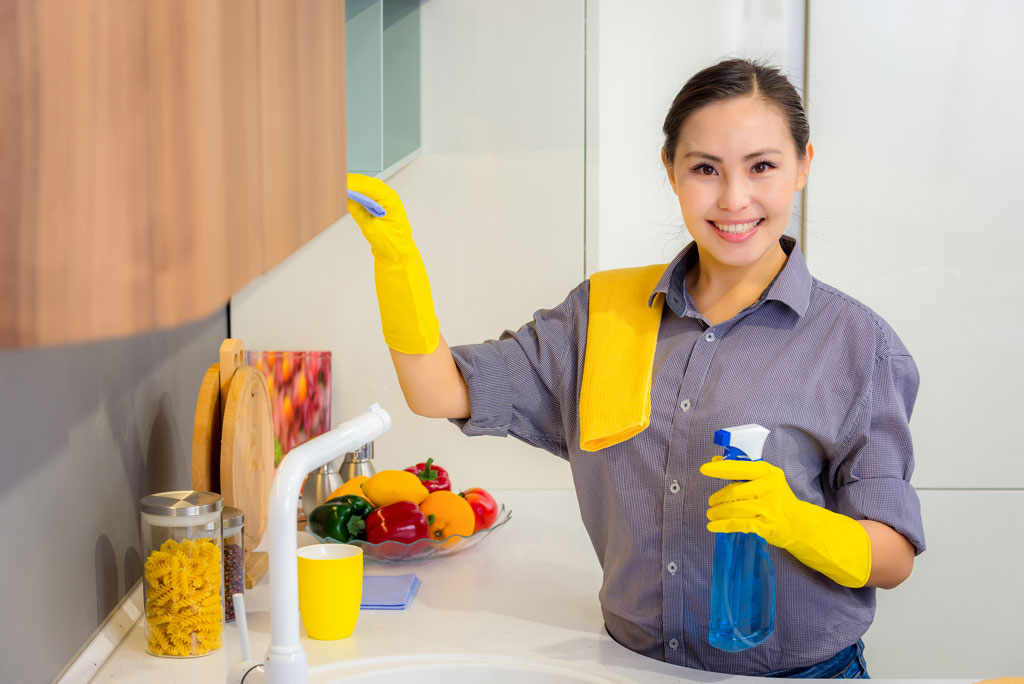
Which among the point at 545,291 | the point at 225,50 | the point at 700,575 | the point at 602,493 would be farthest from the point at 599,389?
the point at 225,50

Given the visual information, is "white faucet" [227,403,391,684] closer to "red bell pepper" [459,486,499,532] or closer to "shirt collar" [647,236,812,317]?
"shirt collar" [647,236,812,317]

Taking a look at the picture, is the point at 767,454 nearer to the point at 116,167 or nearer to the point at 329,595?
the point at 329,595

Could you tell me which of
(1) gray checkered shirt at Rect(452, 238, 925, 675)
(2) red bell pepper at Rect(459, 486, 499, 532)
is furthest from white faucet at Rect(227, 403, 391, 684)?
(2) red bell pepper at Rect(459, 486, 499, 532)

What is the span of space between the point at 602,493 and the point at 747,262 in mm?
354

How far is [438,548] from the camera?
1466 mm

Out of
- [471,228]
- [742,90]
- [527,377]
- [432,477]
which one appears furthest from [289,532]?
[471,228]

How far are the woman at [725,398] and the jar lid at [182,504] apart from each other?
0.28m

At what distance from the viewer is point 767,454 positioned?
3.53 feet

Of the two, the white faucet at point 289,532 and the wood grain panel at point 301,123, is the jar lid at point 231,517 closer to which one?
the white faucet at point 289,532

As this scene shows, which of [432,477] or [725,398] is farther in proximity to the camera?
[432,477]

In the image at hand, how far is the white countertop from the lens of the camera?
101 centimetres

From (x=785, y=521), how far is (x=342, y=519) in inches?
29.4

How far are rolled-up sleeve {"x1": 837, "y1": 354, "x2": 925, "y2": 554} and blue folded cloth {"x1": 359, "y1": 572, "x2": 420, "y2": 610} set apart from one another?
23.2 inches

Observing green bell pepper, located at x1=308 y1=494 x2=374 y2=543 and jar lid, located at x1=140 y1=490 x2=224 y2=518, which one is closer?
jar lid, located at x1=140 y1=490 x2=224 y2=518
